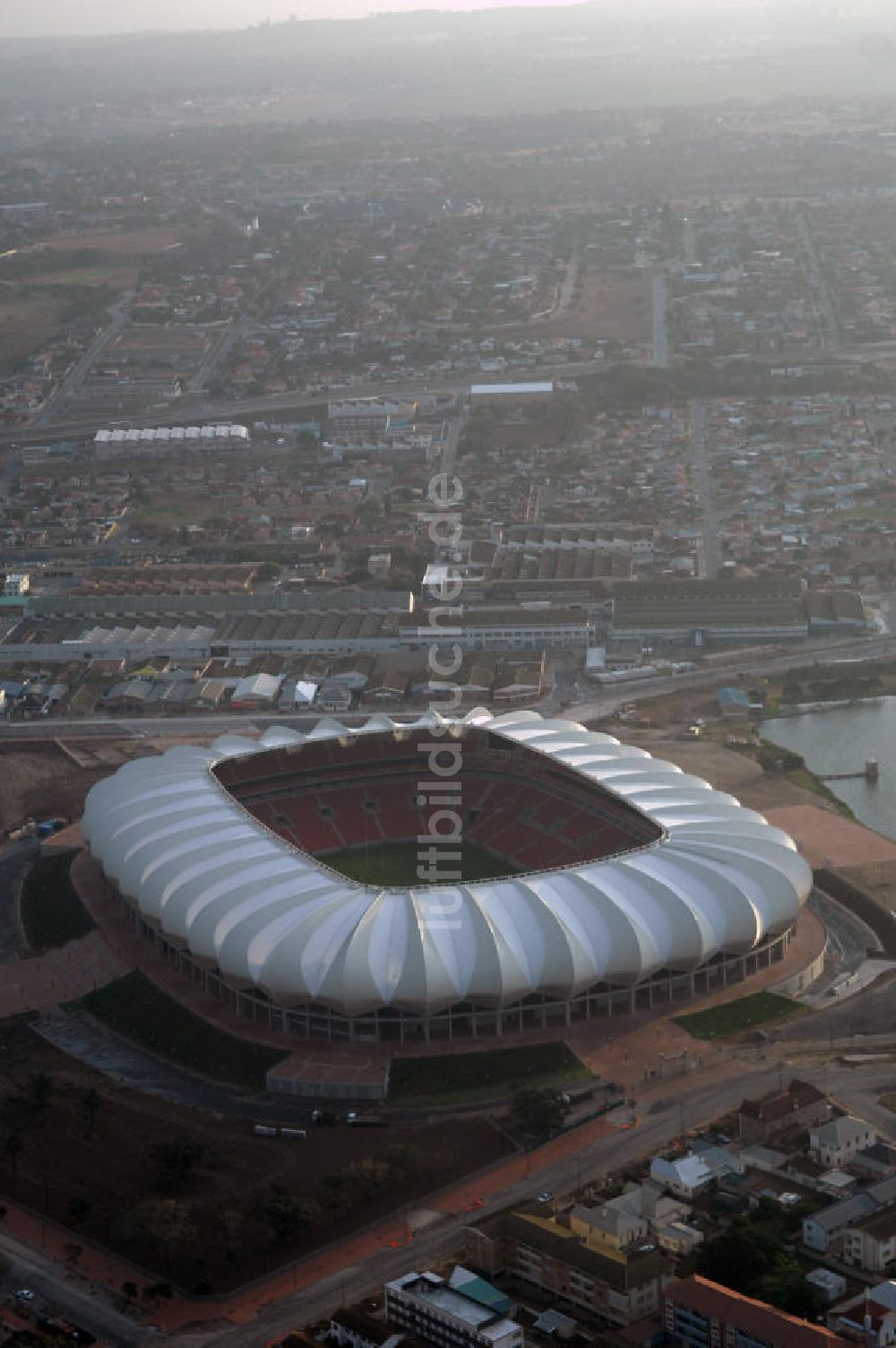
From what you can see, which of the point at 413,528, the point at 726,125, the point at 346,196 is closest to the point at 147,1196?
the point at 413,528

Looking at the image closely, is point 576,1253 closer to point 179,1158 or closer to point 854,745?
point 179,1158

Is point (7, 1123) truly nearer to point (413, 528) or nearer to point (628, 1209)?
point (628, 1209)

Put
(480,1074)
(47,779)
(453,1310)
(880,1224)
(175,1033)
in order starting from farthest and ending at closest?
(47,779) < (175,1033) < (480,1074) < (880,1224) < (453,1310)

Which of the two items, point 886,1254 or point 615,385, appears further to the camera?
point 615,385

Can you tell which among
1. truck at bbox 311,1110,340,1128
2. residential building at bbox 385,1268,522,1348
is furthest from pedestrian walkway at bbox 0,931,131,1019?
residential building at bbox 385,1268,522,1348

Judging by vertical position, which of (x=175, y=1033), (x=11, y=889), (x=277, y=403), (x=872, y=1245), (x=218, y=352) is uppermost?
(x=218, y=352)

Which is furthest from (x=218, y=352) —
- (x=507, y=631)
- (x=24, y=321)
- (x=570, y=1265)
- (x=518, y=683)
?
(x=570, y=1265)
